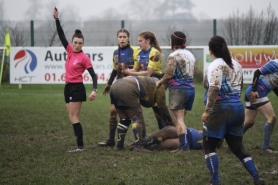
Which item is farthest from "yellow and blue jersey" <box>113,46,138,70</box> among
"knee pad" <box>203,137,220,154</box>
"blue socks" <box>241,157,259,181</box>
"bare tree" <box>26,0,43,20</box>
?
"bare tree" <box>26,0,43,20</box>

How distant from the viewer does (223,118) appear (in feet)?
A: 20.8

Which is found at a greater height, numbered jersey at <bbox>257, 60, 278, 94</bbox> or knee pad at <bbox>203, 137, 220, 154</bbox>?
numbered jersey at <bbox>257, 60, 278, 94</bbox>

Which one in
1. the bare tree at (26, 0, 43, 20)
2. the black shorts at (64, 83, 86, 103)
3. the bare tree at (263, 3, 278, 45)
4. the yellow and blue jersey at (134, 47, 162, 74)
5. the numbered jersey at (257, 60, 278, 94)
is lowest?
the black shorts at (64, 83, 86, 103)

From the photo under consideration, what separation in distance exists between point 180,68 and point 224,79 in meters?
2.23

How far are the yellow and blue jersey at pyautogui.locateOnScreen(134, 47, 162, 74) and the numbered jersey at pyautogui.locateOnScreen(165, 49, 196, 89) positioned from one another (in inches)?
34.2

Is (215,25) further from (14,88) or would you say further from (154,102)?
(154,102)

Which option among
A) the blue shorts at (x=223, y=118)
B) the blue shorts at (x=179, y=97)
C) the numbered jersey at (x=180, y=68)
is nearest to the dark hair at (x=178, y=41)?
the numbered jersey at (x=180, y=68)

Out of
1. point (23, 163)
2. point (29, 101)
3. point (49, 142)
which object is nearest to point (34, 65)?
point (29, 101)

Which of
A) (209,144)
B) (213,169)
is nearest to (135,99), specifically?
(209,144)

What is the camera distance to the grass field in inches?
272

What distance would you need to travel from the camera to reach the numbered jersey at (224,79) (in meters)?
6.23

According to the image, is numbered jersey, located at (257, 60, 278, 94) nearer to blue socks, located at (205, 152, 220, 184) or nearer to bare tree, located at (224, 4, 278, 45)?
blue socks, located at (205, 152, 220, 184)

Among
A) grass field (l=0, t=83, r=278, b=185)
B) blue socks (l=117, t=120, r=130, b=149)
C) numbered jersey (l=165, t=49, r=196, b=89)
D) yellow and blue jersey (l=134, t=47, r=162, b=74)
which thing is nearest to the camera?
grass field (l=0, t=83, r=278, b=185)

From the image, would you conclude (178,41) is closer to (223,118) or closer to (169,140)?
(169,140)
